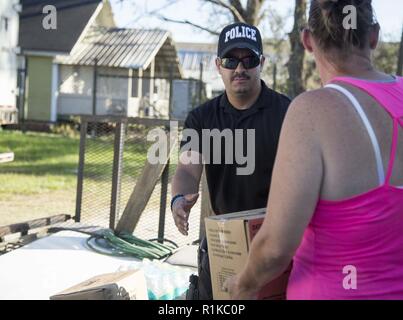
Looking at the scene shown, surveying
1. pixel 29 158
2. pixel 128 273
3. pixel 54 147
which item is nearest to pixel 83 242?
pixel 128 273

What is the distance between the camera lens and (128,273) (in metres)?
3.27

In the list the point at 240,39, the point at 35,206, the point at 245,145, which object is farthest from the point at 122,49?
the point at 245,145

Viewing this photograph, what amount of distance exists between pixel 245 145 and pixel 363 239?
1.43 metres

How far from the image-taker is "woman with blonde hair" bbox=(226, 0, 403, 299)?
5.31 feet

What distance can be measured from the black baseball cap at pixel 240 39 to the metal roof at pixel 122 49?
23.9 m

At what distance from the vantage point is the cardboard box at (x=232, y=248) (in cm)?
198

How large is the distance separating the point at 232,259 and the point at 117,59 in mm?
26097

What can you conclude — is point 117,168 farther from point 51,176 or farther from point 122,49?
point 122,49

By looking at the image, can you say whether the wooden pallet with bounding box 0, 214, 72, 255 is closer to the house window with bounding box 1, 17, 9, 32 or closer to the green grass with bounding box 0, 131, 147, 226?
the green grass with bounding box 0, 131, 147, 226

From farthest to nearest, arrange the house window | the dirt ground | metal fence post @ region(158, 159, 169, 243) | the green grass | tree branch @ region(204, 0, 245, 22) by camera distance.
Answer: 1. the house window
2. tree branch @ region(204, 0, 245, 22)
3. the green grass
4. the dirt ground
5. metal fence post @ region(158, 159, 169, 243)

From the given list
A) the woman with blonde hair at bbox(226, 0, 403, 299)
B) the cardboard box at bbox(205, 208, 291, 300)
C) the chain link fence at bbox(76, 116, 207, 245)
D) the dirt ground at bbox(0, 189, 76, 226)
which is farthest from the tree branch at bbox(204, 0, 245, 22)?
the woman with blonde hair at bbox(226, 0, 403, 299)

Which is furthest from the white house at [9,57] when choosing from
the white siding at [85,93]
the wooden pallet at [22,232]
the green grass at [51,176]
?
the wooden pallet at [22,232]

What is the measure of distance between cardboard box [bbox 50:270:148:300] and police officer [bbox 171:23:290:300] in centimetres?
39
